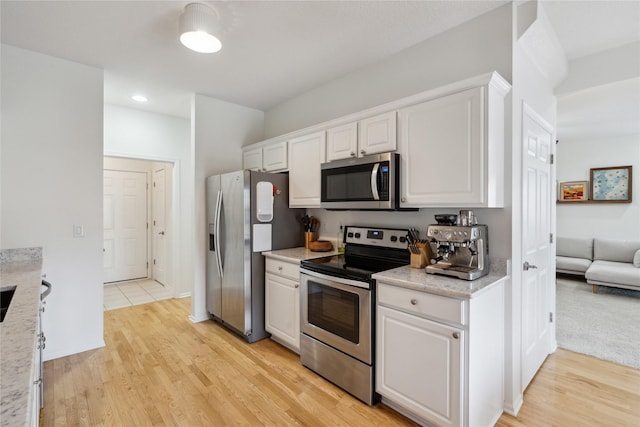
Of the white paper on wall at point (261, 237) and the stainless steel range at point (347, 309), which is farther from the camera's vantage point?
the white paper on wall at point (261, 237)

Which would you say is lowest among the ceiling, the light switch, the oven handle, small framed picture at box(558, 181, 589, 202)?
the oven handle

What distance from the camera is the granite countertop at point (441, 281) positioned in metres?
1.65

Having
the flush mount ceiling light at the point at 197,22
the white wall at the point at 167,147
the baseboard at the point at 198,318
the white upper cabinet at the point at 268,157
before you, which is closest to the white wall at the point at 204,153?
the baseboard at the point at 198,318

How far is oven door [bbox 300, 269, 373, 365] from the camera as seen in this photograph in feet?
6.74

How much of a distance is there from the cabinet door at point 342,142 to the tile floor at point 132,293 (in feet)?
11.6

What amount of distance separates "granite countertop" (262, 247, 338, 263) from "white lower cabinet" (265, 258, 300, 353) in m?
0.05

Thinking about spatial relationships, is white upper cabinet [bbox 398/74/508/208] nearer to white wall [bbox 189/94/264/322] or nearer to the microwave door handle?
the microwave door handle

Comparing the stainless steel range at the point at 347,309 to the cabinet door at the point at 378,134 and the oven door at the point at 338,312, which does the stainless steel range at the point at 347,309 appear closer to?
the oven door at the point at 338,312

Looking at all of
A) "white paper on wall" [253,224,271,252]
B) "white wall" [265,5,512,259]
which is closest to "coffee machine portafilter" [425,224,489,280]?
"white wall" [265,5,512,259]

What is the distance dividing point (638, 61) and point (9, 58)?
5.14 metres

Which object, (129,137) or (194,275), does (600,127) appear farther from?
(129,137)

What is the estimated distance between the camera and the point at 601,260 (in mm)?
5109

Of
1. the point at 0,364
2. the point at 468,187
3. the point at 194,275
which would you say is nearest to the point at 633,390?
the point at 468,187

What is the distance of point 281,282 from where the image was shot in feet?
9.45
